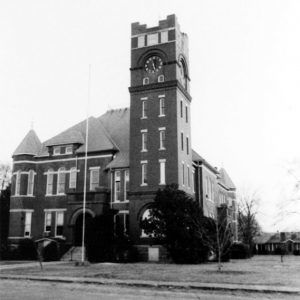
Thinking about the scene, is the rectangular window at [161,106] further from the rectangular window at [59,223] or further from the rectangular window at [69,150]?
the rectangular window at [59,223]

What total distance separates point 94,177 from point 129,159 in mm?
4926

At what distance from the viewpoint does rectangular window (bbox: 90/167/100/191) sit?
44.5 m

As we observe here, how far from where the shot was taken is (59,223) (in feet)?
148

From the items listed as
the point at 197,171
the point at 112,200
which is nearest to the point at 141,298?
the point at 112,200

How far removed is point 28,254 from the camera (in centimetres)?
4141

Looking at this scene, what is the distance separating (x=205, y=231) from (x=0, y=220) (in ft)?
80.6

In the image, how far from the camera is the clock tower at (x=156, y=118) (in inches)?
1577

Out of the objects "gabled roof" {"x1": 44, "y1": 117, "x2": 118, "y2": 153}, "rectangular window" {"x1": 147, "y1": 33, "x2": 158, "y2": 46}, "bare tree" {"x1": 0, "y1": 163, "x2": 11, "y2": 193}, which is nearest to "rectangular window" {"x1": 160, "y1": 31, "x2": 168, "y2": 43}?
"rectangular window" {"x1": 147, "y1": 33, "x2": 158, "y2": 46}

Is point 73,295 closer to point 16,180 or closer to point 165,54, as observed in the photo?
point 165,54

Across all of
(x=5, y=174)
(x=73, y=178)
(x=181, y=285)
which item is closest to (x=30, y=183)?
(x=73, y=178)

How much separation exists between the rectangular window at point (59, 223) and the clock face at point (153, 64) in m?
17.4

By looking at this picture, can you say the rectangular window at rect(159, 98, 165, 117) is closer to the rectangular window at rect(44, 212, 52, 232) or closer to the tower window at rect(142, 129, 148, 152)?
the tower window at rect(142, 129, 148, 152)

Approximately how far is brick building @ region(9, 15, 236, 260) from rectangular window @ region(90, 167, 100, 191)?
0.10m

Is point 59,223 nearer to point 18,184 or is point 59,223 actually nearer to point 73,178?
point 73,178
